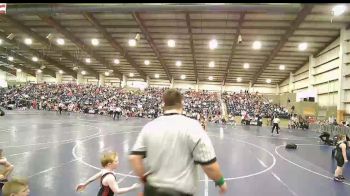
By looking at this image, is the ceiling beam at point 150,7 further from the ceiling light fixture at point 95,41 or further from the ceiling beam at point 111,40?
the ceiling light fixture at point 95,41

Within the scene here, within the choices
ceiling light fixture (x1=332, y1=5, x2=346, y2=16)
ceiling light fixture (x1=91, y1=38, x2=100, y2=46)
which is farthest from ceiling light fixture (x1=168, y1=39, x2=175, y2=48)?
ceiling light fixture (x1=332, y1=5, x2=346, y2=16)

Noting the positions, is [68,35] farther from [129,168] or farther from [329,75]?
[329,75]

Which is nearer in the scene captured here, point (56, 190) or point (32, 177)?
point (56, 190)

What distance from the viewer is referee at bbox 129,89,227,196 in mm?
2654

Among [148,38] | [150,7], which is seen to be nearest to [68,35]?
[148,38]

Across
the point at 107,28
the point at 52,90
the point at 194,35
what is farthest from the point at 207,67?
the point at 52,90

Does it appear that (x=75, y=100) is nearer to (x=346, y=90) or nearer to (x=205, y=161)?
(x=346, y=90)

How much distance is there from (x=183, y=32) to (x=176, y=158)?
29884 millimetres

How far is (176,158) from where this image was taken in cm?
271

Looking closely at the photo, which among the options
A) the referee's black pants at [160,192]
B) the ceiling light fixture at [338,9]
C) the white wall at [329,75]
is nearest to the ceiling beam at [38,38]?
the ceiling light fixture at [338,9]

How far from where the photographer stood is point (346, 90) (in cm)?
2941

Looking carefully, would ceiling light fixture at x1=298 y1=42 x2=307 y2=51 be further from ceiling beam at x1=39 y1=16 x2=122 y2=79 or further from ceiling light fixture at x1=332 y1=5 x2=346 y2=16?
ceiling beam at x1=39 y1=16 x2=122 y2=79

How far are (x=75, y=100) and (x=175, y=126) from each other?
42.9 meters

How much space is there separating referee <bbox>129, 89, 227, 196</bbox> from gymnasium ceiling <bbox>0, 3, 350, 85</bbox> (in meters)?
20.0
